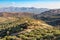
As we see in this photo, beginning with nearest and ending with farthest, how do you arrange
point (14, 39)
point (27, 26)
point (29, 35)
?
1. point (14, 39)
2. point (29, 35)
3. point (27, 26)

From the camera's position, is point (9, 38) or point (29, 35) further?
point (29, 35)

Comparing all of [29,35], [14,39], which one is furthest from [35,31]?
[14,39]

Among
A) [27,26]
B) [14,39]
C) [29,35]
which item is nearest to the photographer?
[14,39]

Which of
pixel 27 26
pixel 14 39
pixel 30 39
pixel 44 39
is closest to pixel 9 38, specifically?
pixel 14 39

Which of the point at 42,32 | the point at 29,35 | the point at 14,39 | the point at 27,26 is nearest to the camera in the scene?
the point at 14,39

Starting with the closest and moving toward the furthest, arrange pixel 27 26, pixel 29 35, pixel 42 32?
1. pixel 29 35
2. pixel 42 32
3. pixel 27 26

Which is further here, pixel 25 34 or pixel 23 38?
pixel 25 34

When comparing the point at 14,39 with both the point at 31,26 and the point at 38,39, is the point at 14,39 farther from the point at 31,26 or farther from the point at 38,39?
the point at 31,26

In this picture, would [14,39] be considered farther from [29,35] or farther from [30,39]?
[29,35]

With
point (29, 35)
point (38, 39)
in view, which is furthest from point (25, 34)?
point (38, 39)
